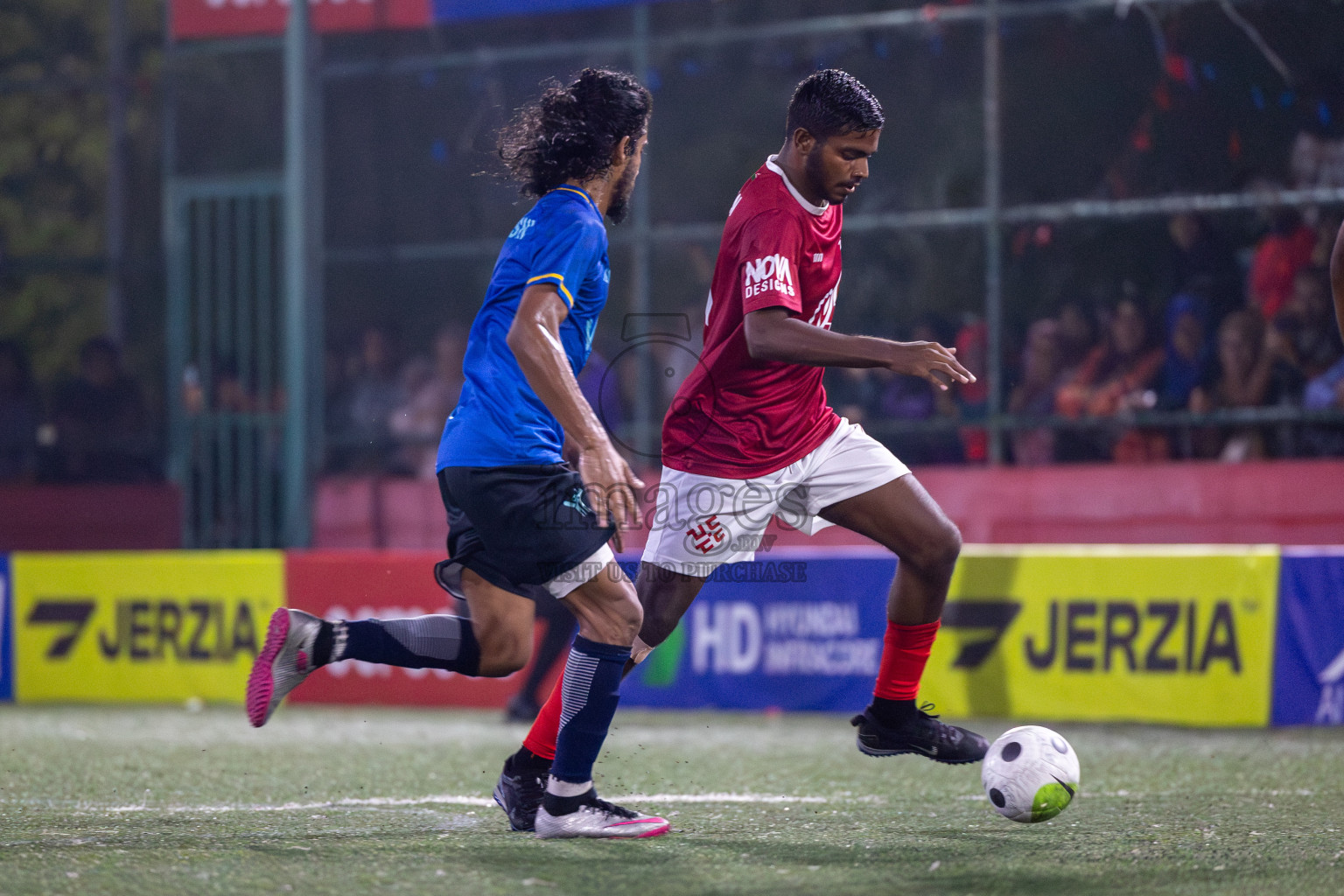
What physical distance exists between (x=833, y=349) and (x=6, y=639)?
284 inches

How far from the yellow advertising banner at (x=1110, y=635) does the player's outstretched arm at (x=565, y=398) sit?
4523mm

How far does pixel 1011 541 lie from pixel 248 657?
4.45m

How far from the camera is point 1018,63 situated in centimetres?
1085

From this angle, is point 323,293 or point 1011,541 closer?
point 1011,541

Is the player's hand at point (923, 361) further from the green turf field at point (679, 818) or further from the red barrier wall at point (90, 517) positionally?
the red barrier wall at point (90, 517)

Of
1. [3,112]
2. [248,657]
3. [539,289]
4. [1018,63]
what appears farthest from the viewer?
[3,112]

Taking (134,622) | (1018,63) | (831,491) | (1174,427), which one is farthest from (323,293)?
(831,491)

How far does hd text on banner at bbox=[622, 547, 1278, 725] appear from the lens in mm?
8109

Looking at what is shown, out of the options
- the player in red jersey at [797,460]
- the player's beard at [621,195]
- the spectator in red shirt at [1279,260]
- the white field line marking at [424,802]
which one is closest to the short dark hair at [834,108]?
the player in red jersey at [797,460]

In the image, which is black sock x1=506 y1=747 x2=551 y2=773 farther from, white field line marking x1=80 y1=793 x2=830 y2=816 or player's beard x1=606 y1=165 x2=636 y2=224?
player's beard x1=606 y1=165 x2=636 y2=224

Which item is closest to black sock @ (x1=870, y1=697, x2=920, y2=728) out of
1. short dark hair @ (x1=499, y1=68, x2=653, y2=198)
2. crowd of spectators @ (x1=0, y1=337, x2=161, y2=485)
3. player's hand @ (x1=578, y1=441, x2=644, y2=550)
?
player's hand @ (x1=578, y1=441, x2=644, y2=550)

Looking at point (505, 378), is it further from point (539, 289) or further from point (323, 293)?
point (323, 293)

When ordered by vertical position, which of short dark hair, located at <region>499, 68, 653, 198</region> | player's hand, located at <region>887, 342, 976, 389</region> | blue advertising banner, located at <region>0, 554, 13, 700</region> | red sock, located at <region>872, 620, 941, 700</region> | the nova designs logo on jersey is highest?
short dark hair, located at <region>499, 68, 653, 198</region>

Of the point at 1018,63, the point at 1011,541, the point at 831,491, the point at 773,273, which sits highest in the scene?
the point at 1018,63
